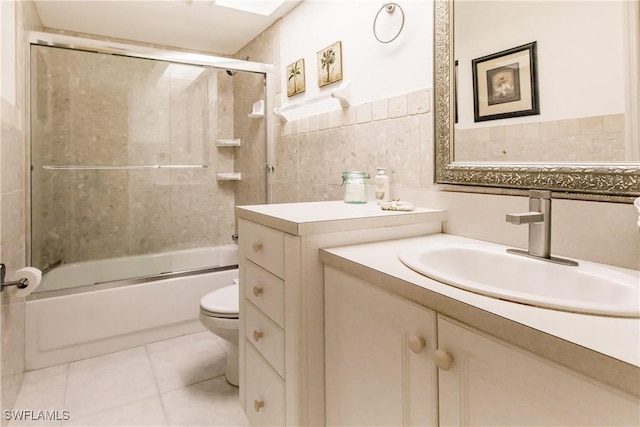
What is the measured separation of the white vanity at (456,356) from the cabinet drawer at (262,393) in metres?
0.20

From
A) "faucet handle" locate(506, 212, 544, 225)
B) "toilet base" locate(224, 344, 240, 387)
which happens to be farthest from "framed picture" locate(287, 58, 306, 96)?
"faucet handle" locate(506, 212, 544, 225)

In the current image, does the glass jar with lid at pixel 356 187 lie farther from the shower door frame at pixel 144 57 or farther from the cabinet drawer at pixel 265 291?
the shower door frame at pixel 144 57

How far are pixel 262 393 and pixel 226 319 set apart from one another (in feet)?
1.68

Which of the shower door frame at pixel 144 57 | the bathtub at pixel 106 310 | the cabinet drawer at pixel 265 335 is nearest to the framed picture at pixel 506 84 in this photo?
the cabinet drawer at pixel 265 335

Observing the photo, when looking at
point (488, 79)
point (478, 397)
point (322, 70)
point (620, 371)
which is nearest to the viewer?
point (620, 371)

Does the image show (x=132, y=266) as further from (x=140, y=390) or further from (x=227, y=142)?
(x=227, y=142)

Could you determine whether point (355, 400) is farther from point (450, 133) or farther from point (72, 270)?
point (72, 270)

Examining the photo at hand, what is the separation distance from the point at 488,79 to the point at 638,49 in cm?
38

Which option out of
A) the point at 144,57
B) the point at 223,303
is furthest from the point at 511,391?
the point at 144,57

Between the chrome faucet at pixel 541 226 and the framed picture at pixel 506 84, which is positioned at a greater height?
Result: the framed picture at pixel 506 84

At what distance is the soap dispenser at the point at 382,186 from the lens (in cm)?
147

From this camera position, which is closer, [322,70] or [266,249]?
[266,249]

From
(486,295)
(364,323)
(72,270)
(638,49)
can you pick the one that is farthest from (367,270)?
(72,270)

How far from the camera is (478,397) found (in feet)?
1.98
